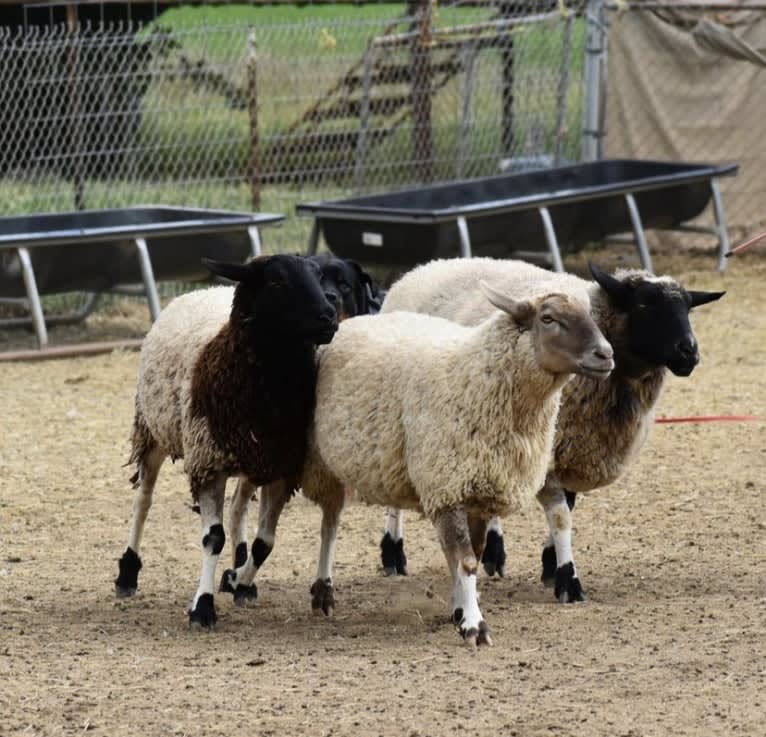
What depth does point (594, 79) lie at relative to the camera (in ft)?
51.7

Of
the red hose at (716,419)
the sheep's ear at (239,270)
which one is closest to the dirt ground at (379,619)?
the red hose at (716,419)

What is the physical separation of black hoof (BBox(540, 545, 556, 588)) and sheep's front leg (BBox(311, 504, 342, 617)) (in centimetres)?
100

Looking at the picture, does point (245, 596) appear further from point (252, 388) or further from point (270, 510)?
point (252, 388)

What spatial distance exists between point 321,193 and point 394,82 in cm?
128

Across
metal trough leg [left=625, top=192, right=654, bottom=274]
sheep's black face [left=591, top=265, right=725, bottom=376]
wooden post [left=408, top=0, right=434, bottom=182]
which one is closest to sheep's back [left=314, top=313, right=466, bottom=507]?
sheep's black face [left=591, top=265, right=725, bottom=376]

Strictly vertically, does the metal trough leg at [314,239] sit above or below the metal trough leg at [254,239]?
below

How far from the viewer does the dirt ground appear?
16.3 feet

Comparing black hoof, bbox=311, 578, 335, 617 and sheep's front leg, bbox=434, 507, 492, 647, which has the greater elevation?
sheep's front leg, bbox=434, 507, 492, 647

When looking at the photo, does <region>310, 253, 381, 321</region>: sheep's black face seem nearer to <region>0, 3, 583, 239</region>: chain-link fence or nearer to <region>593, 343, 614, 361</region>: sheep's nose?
<region>593, 343, 614, 361</region>: sheep's nose

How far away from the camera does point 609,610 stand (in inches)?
252

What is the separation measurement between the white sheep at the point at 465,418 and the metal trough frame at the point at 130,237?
223 inches

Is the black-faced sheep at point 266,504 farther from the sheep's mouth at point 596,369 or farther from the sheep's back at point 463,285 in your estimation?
the sheep's mouth at point 596,369

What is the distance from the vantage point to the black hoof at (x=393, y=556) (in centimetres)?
728

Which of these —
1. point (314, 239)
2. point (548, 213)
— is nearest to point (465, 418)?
point (314, 239)
